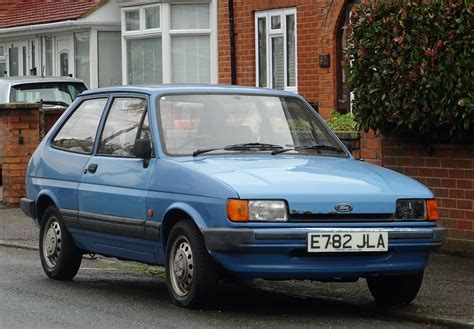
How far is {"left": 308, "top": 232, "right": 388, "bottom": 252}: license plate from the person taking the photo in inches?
350

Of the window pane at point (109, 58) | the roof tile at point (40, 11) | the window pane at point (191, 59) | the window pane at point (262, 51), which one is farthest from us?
the roof tile at point (40, 11)

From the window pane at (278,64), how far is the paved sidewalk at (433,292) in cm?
1007

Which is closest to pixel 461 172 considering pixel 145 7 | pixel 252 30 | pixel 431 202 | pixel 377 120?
pixel 377 120

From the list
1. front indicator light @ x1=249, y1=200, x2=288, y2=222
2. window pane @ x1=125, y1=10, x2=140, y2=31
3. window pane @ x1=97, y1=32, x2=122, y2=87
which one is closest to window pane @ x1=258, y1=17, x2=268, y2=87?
window pane @ x1=125, y1=10, x2=140, y2=31

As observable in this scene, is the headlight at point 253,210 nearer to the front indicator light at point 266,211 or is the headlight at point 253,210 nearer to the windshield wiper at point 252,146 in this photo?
the front indicator light at point 266,211

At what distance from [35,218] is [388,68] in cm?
339

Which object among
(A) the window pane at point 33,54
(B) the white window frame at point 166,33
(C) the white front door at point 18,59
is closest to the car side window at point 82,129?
(B) the white window frame at point 166,33

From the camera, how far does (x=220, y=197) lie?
898 cm

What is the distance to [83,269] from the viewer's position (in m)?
12.2

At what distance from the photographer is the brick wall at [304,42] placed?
20422 mm

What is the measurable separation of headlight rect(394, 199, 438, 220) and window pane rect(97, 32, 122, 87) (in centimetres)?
1961

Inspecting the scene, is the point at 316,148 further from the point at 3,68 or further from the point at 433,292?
the point at 3,68

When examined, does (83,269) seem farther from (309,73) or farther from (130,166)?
(309,73)

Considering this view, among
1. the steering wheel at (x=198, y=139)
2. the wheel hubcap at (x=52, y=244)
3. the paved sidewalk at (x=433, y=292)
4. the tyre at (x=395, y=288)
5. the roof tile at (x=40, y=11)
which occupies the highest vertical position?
the roof tile at (x=40, y=11)
